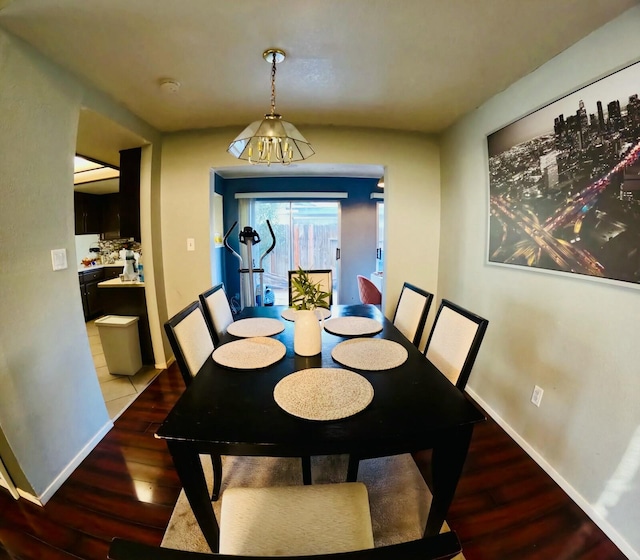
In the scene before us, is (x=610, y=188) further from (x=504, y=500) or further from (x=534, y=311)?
(x=504, y=500)

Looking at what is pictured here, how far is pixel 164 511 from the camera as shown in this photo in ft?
4.46

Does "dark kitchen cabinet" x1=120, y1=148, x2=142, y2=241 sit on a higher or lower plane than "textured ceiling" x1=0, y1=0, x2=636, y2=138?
lower

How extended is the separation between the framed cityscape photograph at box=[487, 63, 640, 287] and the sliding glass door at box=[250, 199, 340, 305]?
2.92 m

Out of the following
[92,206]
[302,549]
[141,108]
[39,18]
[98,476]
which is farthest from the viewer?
[92,206]

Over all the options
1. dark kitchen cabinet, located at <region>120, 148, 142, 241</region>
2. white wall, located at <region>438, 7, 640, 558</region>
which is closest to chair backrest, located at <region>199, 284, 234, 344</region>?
dark kitchen cabinet, located at <region>120, 148, 142, 241</region>

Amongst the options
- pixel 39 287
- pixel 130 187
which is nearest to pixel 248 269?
pixel 130 187

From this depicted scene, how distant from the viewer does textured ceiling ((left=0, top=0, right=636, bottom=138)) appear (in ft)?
3.98

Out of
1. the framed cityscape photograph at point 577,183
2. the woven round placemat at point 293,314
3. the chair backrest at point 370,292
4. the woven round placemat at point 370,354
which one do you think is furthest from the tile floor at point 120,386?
the framed cityscape photograph at point 577,183

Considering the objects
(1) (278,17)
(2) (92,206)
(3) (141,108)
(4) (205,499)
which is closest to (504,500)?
(4) (205,499)

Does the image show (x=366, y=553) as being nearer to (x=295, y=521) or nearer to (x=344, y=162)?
(x=295, y=521)

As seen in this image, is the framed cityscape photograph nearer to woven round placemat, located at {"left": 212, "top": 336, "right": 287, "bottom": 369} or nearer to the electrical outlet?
the electrical outlet

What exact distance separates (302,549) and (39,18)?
7.53ft

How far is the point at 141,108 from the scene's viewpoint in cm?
212

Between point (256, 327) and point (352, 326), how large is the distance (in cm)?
62
